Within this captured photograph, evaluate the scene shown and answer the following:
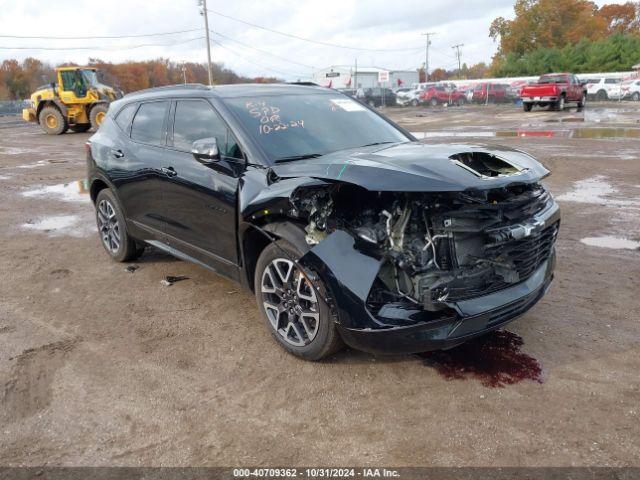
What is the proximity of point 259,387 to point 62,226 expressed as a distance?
5491 millimetres

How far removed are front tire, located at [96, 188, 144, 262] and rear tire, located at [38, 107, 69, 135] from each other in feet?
66.7

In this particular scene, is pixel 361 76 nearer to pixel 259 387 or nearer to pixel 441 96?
pixel 441 96

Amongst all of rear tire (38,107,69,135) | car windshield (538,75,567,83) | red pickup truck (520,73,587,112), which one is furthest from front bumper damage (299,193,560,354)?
car windshield (538,75,567,83)

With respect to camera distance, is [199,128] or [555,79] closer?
[199,128]

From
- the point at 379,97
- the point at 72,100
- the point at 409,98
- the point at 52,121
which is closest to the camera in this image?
the point at 72,100

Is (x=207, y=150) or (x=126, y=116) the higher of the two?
(x=126, y=116)

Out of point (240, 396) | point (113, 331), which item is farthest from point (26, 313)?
point (240, 396)

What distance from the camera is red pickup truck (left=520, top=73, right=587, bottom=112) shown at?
27.5 metres

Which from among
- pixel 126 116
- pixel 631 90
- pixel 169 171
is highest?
pixel 631 90

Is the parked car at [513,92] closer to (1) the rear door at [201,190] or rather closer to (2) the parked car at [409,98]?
(2) the parked car at [409,98]

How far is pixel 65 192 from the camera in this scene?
33.8 ft

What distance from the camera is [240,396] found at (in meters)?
3.28

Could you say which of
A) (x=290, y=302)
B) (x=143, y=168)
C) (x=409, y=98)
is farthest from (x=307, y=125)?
(x=409, y=98)

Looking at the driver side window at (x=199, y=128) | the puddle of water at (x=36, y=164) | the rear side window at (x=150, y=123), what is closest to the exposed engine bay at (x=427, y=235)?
the driver side window at (x=199, y=128)
